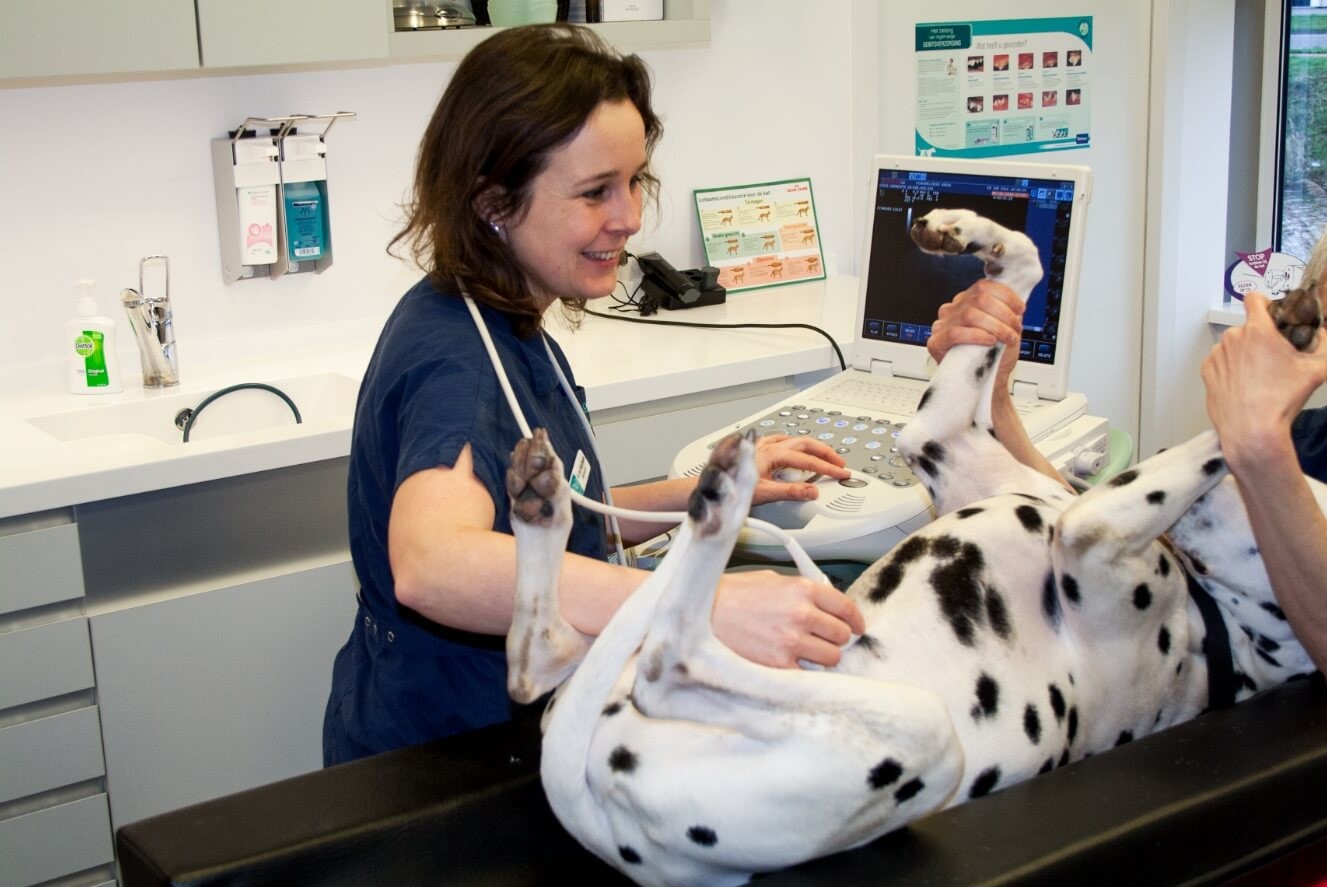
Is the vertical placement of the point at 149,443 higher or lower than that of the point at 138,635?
higher

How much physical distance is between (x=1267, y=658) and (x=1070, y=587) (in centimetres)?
27

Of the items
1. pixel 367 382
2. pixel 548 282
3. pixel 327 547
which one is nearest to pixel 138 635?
pixel 327 547

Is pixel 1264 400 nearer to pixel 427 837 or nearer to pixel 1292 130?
pixel 427 837

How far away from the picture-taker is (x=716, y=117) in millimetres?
3396

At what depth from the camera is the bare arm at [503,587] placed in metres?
1.23

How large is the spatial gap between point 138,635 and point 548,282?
1.00m

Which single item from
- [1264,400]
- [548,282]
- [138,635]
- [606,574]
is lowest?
[138,635]

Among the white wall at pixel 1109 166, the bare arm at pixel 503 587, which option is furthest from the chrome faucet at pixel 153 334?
the white wall at pixel 1109 166

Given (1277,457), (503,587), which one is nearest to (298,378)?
(503,587)

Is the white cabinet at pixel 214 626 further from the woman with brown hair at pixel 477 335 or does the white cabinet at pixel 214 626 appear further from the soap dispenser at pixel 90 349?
the woman with brown hair at pixel 477 335

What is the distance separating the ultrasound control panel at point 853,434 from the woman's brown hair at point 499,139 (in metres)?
0.61

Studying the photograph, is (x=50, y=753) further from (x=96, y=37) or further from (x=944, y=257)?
(x=944, y=257)

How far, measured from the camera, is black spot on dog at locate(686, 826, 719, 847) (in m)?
1.15

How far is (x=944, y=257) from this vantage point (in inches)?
90.7
